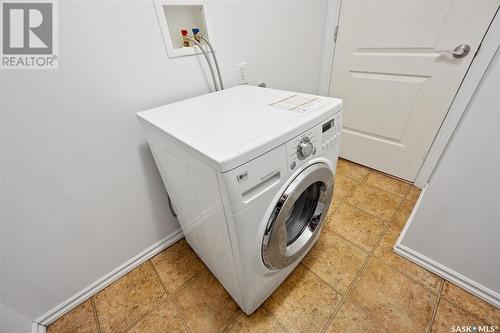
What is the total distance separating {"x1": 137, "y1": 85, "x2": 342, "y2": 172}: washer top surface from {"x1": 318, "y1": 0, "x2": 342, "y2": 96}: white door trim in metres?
1.08

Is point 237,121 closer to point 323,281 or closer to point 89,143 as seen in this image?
point 89,143

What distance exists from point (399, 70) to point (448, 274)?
49.9 inches

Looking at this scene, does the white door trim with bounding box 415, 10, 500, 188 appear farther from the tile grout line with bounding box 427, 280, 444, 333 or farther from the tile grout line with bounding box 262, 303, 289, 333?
the tile grout line with bounding box 262, 303, 289, 333

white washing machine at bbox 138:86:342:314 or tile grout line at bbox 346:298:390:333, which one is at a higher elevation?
white washing machine at bbox 138:86:342:314

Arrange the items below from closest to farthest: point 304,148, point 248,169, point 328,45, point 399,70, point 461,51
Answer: point 248,169 → point 304,148 → point 461,51 → point 399,70 → point 328,45

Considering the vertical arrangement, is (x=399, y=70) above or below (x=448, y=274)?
above

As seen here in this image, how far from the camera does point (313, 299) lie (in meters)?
1.03

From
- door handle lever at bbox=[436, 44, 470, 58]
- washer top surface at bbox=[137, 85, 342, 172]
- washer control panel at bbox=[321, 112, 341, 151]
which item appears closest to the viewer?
washer top surface at bbox=[137, 85, 342, 172]

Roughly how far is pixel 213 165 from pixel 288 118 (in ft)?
1.04

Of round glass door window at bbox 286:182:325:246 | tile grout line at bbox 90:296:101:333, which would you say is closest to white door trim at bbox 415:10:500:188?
round glass door window at bbox 286:182:325:246

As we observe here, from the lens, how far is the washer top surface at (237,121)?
553mm

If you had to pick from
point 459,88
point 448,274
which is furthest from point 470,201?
point 459,88

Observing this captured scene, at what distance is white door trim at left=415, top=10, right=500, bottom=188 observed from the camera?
1.09m

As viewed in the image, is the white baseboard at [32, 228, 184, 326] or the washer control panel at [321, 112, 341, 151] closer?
the washer control panel at [321, 112, 341, 151]
